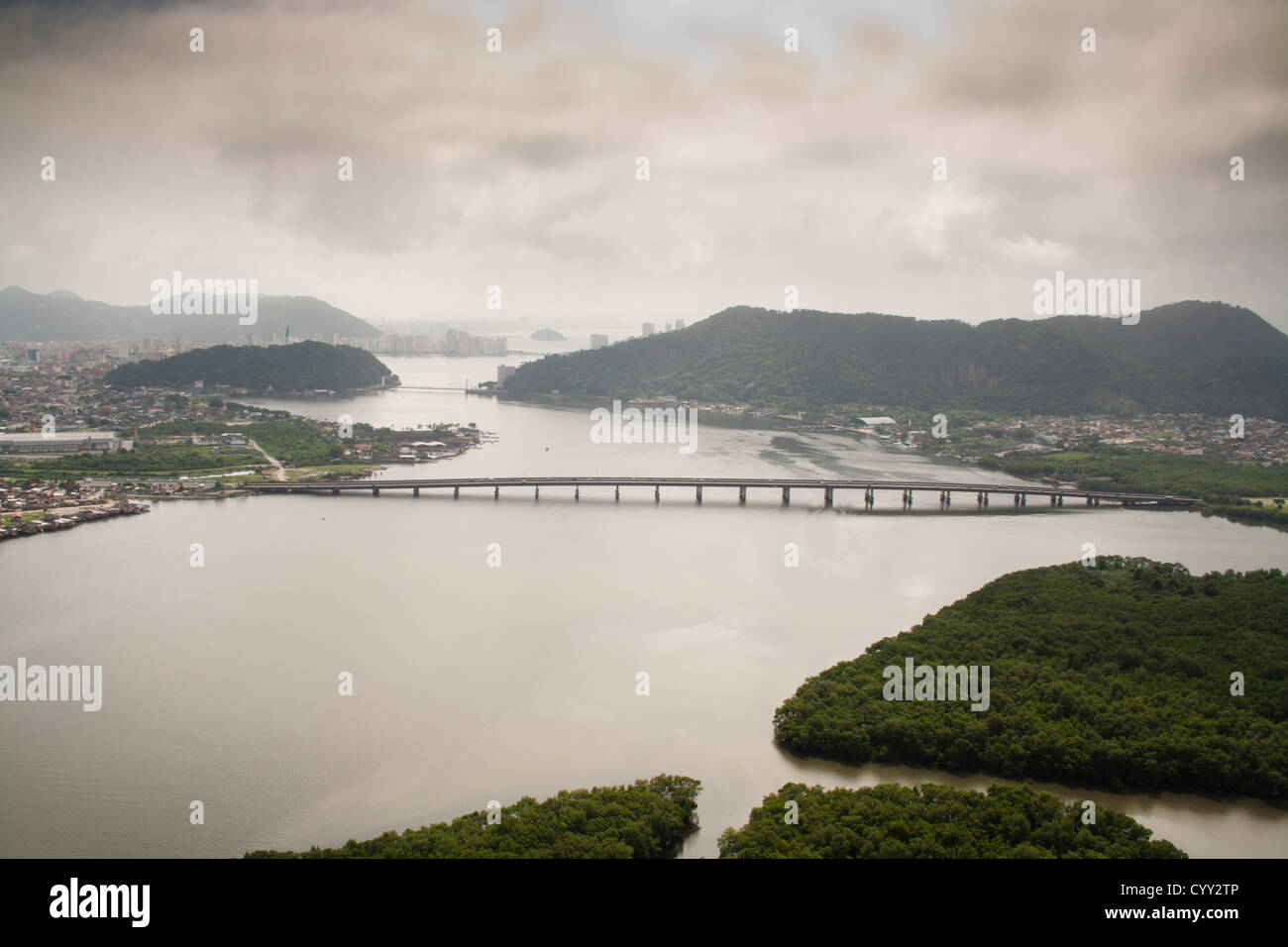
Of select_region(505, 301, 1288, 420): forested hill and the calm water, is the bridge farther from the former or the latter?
select_region(505, 301, 1288, 420): forested hill

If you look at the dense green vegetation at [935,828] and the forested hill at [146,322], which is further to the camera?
the forested hill at [146,322]

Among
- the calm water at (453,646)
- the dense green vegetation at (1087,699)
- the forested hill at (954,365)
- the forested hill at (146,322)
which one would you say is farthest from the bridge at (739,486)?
the forested hill at (146,322)

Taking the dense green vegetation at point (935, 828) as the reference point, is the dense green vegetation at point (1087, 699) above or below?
above

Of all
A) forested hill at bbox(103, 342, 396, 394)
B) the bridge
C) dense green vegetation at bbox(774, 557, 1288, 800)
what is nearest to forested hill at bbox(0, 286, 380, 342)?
forested hill at bbox(103, 342, 396, 394)

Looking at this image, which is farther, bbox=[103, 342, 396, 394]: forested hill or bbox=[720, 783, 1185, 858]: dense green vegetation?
bbox=[103, 342, 396, 394]: forested hill

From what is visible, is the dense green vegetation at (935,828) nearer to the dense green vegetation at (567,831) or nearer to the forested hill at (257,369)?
the dense green vegetation at (567,831)
